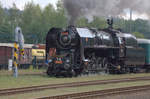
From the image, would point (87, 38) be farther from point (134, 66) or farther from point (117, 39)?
point (134, 66)

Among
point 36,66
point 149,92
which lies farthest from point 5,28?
point 149,92

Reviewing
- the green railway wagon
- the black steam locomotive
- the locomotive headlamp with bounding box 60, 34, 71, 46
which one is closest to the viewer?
the black steam locomotive

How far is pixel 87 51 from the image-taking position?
2016cm

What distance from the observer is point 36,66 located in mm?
28969

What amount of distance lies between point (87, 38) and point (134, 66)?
6.77 meters

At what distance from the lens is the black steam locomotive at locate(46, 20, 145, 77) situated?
741 inches

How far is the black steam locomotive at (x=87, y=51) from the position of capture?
18811mm

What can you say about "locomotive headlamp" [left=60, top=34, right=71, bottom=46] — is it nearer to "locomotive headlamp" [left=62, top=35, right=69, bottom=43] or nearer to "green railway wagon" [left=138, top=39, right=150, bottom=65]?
"locomotive headlamp" [left=62, top=35, right=69, bottom=43]

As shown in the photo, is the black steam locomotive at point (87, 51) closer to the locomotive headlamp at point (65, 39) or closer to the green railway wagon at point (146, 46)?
the locomotive headlamp at point (65, 39)

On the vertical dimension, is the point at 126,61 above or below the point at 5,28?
below

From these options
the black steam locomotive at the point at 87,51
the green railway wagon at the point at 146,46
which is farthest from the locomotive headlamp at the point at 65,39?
the green railway wagon at the point at 146,46

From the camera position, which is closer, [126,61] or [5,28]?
[126,61]

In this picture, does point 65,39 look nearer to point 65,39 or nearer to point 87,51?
point 65,39

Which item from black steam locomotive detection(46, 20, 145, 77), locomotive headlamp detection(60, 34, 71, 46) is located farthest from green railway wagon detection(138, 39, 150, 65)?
locomotive headlamp detection(60, 34, 71, 46)
